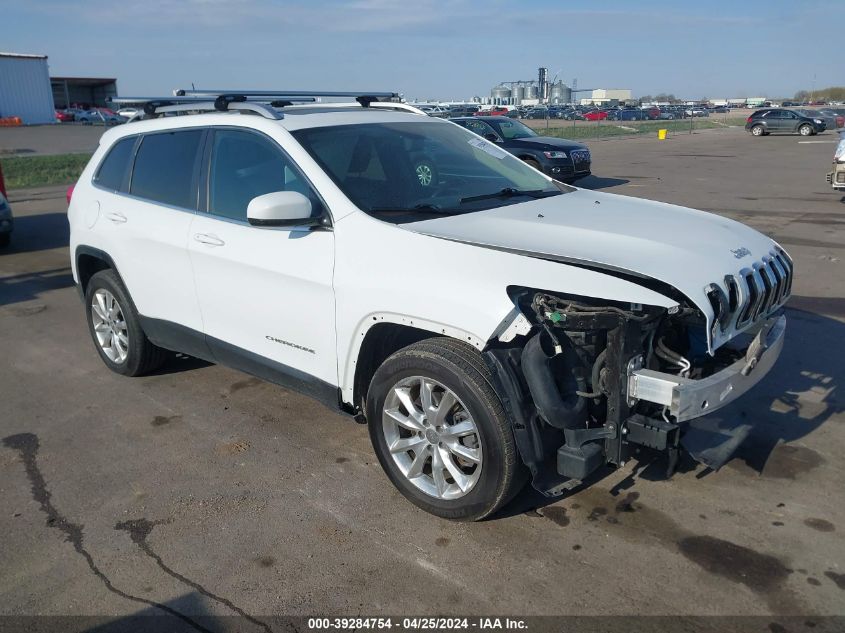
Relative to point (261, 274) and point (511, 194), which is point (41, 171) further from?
point (511, 194)

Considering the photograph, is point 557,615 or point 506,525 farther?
point 506,525

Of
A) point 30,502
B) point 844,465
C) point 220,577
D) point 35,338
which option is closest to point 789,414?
point 844,465

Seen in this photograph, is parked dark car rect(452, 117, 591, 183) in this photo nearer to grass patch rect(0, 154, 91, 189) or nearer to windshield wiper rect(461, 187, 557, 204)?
windshield wiper rect(461, 187, 557, 204)

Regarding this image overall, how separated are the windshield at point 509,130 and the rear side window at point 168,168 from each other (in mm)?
13526

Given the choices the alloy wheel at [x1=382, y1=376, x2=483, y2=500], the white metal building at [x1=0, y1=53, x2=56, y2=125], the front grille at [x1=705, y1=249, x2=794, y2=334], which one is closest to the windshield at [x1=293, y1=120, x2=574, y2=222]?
the alloy wheel at [x1=382, y1=376, x2=483, y2=500]

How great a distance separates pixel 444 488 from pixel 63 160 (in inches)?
1066

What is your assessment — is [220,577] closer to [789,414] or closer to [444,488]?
[444,488]

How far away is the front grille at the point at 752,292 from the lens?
125 inches

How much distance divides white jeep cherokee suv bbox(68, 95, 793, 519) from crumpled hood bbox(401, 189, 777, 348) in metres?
0.02

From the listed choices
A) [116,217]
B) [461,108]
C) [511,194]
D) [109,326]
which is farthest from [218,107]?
[461,108]

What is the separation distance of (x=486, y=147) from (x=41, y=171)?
22501 millimetres

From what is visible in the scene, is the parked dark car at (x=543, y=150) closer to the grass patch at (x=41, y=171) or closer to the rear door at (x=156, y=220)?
the rear door at (x=156, y=220)

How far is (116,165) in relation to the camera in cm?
543

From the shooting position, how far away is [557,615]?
2930 millimetres
